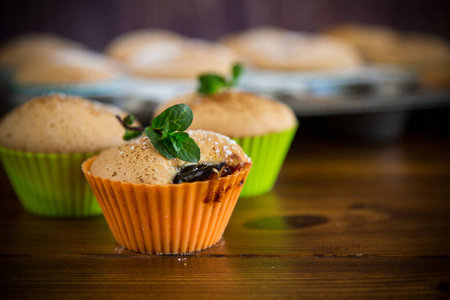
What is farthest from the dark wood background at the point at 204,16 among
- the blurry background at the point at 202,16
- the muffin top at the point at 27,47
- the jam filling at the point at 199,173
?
the jam filling at the point at 199,173

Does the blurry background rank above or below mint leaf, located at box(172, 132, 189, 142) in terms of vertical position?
below

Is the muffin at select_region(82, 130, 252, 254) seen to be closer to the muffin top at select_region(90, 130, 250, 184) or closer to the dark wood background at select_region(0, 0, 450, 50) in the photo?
the muffin top at select_region(90, 130, 250, 184)

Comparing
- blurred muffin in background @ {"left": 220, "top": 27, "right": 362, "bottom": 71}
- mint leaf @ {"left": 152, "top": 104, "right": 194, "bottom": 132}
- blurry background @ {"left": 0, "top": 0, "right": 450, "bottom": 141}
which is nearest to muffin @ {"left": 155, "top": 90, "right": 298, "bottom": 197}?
mint leaf @ {"left": 152, "top": 104, "right": 194, "bottom": 132}

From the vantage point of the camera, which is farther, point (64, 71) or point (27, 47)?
point (27, 47)

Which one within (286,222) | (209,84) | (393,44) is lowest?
(286,222)

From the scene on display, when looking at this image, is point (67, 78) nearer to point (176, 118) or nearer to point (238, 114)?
point (238, 114)

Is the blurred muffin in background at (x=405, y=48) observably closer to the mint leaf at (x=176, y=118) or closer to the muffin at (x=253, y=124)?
the muffin at (x=253, y=124)

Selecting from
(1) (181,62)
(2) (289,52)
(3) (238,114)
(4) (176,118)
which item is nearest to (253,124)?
(3) (238,114)

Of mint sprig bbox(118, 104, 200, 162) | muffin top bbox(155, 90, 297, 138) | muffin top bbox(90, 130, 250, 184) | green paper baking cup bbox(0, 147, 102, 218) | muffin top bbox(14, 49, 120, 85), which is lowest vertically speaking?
green paper baking cup bbox(0, 147, 102, 218)
